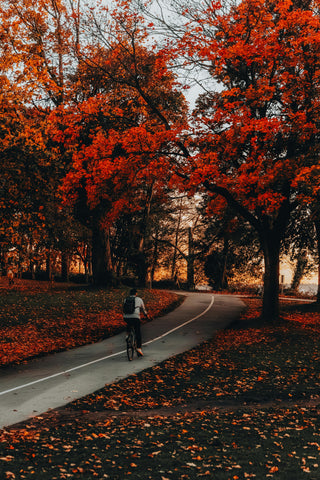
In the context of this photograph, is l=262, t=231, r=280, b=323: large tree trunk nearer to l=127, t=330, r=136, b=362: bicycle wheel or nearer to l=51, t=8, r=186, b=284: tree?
l=51, t=8, r=186, b=284: tree

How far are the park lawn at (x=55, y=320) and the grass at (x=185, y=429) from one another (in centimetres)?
446

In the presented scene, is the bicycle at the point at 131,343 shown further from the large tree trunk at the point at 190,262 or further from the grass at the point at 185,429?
the large tree trunk at the point at 190,262

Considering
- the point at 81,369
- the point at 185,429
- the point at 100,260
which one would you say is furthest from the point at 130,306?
the point at 100,260

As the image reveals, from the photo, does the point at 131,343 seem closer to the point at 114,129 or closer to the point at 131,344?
the point at 131,344

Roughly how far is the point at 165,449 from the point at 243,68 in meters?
15.8

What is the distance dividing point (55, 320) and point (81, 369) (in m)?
6.66

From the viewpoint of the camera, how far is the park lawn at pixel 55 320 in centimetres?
1442

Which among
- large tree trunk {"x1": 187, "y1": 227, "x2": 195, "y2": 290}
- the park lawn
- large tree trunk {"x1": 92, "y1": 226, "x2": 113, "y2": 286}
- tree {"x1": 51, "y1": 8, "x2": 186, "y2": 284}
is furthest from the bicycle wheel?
large tree trunk {"x1": 187, "y1": 227, "x2": 195, "y2": 290}

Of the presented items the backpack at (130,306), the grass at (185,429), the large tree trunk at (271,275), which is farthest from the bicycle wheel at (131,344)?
the large tree trunk at (271,275)

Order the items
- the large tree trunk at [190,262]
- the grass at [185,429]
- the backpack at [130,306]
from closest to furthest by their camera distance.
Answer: the grass at [185,429], the backpack at [130,306], the large tree trunk at [190,262]

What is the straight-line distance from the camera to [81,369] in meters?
11.7

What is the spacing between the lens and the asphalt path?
886 centimetres

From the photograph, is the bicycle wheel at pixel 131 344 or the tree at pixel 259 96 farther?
the tree at pixel 259 96

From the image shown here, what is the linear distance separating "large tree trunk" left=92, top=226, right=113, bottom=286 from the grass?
17279 mm
